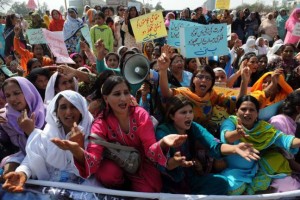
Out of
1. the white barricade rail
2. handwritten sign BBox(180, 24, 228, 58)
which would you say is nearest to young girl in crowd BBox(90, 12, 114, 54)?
handwritten sign BBox(180, 24, 228, 58)

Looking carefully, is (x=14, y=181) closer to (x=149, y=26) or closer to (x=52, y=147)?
(x=52, y=147)

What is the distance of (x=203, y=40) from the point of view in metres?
4.20

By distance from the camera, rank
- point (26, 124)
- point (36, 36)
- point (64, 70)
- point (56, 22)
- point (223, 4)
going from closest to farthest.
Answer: point (26, 124) < point (64, 70) < point (36, 36) < point (56, 22) < point (223, 4)

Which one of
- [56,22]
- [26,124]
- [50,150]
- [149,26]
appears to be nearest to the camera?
[50,150]

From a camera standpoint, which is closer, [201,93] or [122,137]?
[122,137]

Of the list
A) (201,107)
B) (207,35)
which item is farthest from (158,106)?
(207,35)

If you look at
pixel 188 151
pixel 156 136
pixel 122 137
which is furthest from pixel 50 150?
pixel 188 151

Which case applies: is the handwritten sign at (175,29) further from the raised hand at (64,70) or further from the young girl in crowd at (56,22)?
the young girl in crowd at (56,22)

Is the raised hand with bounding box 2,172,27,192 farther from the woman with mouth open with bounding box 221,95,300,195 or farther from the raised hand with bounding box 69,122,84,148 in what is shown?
the woman with mouth open with bounding box 221,95,300,195

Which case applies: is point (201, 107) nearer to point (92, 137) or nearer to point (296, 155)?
point (296, 155)

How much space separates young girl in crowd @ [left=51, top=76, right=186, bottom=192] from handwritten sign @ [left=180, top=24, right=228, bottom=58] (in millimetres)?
1842

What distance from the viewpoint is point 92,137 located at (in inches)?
95.2

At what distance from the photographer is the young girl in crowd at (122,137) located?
239 cm

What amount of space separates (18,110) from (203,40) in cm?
239
